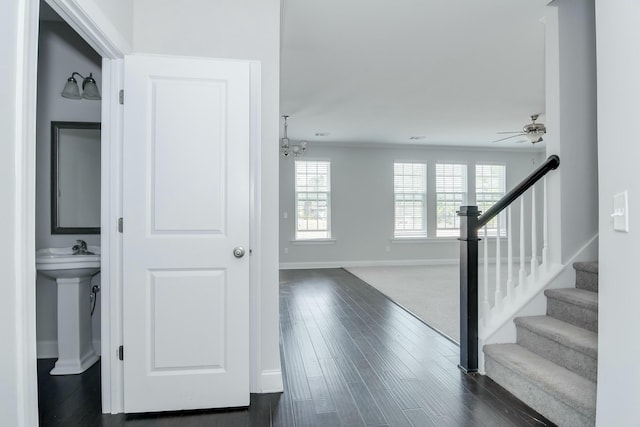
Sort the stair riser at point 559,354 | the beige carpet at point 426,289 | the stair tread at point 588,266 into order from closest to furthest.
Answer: the stair riser at point 559,354, the stair tread at point 588,266, the beige carpet at point 426,289

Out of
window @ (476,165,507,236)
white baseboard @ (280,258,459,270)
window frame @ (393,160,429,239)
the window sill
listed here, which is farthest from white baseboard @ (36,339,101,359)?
window @ (476,165,507,236)

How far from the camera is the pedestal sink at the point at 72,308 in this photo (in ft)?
8.04

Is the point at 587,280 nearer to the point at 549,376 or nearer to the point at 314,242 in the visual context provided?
the point at 549,376

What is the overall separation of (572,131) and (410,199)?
18.0 ft

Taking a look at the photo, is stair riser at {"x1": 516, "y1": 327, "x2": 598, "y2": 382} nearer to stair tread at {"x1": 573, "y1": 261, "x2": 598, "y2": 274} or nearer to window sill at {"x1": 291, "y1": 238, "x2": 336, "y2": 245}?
stair tread at {"x1": 573, "y1": 261, "x2": 598, "y2": 274}

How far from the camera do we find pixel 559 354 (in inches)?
82.3

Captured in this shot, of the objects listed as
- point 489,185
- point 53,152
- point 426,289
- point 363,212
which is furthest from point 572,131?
point 489,185

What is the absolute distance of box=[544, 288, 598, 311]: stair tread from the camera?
210cm

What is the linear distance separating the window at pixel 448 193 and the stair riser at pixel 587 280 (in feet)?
18.7

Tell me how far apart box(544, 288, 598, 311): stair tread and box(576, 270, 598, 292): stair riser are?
0.04 metres

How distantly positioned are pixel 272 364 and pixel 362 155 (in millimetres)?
5976

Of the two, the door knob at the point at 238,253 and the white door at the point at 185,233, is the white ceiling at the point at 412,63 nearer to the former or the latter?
the white door at the point at 185,233
